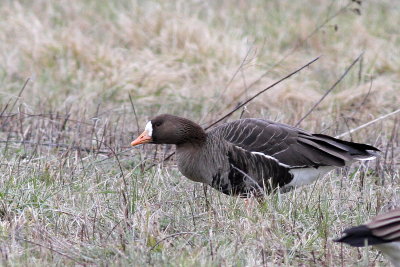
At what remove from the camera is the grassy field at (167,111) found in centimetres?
476

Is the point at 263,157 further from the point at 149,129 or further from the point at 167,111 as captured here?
the point at 167,111

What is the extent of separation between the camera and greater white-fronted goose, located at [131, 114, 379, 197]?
19.0 feet

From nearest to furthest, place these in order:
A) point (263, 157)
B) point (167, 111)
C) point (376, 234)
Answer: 1. point (376, 234)
2. point (263, 157)
3. point (167, 111)

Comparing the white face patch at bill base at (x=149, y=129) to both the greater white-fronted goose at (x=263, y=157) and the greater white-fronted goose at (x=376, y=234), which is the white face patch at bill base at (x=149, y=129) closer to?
the greater white-fronted goose at (x=263, y=157)

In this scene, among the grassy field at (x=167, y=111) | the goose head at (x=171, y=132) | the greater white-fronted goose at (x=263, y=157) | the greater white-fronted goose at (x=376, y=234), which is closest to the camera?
the greater white-fronted goose at (x=376, y=234)

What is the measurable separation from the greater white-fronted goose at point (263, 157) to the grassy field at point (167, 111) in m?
0.15

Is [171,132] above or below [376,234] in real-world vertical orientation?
above

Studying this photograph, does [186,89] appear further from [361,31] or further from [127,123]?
[361,31]

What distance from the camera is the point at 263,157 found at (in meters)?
5.83

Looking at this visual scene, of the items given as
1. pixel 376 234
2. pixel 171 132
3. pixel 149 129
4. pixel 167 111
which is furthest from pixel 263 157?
pixel 167 111

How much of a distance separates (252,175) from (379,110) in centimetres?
382

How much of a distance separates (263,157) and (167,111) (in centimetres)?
337

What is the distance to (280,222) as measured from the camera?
5.20 meters

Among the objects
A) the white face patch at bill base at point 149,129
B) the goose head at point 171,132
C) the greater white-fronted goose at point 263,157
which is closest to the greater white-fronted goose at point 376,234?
the greater white-fronted goose at point 263,157
